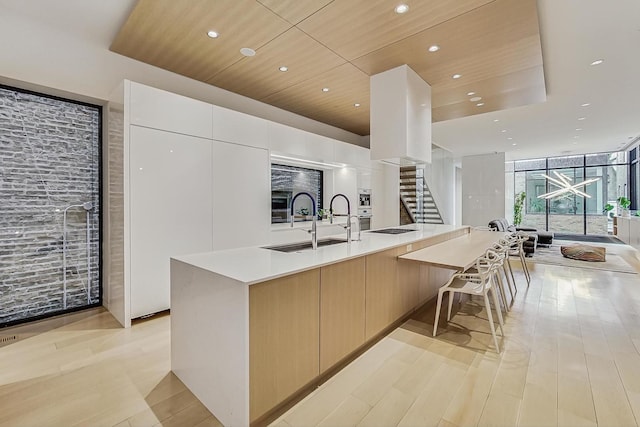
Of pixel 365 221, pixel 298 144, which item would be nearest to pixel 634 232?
pixel 365 221

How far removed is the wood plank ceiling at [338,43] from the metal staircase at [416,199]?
3.66 meters

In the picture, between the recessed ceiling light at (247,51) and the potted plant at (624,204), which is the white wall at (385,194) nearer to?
the recessed ceiling light at (247,51)

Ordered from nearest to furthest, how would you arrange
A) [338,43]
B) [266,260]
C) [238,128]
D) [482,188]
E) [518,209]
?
[266,260]
[338,43]
[238,128]
[482,188]
[518,209]

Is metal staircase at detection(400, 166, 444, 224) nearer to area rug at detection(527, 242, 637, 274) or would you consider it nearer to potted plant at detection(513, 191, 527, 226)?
area rug at detection(527, 242, 637, 274)

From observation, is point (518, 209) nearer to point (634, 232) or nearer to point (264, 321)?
point (634, 232)

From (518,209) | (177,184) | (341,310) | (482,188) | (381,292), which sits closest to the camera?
(341,310)

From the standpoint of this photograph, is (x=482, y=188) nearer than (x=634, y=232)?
No

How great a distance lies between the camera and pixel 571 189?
10539 mm

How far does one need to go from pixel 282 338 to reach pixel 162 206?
86.1 inches

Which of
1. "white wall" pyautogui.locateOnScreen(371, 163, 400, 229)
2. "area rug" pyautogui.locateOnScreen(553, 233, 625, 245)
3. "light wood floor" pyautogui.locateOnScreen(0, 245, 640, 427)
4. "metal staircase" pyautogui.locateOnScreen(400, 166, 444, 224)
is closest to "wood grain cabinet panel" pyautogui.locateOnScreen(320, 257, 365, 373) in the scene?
"light wood floor" pyautogui.locateOnScreen(0, 245, 640, 427)

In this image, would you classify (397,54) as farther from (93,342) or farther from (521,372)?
(93,342)

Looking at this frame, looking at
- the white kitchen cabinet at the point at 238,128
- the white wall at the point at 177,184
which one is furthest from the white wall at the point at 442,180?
the white wall at the point at 177,184

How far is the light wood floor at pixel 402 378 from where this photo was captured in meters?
1.65

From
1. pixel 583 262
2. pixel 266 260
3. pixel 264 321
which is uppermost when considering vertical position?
pixel 266 260
